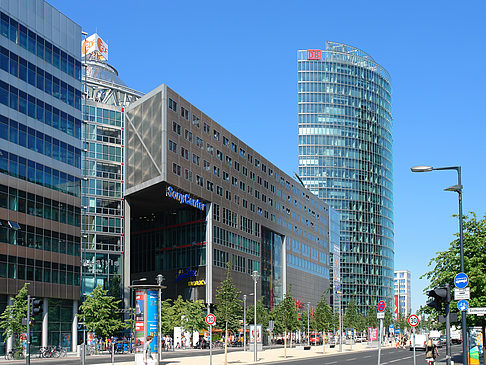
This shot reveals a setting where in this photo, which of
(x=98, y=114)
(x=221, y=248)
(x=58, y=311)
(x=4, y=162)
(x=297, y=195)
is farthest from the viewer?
(x=297, y=195)

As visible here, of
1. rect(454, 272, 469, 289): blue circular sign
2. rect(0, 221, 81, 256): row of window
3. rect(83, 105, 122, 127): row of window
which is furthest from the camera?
rect(83, 105, 122, 127): row of window

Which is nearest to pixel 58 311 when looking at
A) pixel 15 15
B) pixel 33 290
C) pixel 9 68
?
pixel 33 290

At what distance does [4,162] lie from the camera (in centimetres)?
6469

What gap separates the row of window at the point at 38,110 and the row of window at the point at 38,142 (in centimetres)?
154

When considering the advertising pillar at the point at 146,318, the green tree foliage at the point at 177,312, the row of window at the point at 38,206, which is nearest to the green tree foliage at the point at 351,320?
the green tree foliage at the point at 177,312

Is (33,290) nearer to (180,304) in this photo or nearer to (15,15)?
(15,15)

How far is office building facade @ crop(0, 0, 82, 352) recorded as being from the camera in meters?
65.4

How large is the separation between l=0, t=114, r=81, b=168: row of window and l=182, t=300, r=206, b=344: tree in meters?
28.5

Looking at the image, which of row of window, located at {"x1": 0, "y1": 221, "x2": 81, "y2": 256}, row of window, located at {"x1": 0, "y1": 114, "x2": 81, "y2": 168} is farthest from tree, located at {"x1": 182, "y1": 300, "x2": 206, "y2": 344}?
row of window, located at {"x1": 0, "y1": 114, "x2": 81, "y2": 168}

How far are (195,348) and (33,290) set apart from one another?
3651 cm

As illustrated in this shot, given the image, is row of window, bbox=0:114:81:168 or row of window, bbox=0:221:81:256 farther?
Result: row of window, bbox=0:114:81:168

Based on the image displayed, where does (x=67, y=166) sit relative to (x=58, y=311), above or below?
above

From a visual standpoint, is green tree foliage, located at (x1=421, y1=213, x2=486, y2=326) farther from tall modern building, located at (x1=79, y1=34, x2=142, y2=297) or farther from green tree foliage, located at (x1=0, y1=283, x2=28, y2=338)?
tall modern building, located at (x1=79, y1=34, x2=142, y2=297)

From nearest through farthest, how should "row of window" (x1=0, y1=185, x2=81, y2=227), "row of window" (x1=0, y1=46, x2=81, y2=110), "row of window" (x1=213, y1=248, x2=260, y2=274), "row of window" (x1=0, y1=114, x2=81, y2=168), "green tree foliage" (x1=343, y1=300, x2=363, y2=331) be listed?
"row of window" (x1=0, y1=185, x2=81, y2=227) → "row of window" (x1=0, y1=114, x2=81, y2=168) → "row of window" (x1=0, y1=46, x2=81, y2=110) → "row of window" (x1=213, y1=248, x2=260, y2=274) → "green tree foliage" (x1=343, y1=300, x2=363, y2=331)
